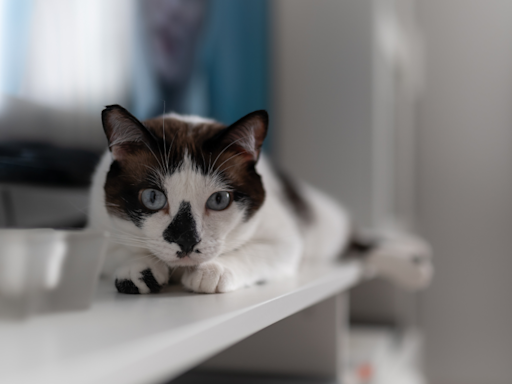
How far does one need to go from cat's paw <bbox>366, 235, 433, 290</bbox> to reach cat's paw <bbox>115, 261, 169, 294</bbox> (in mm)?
863

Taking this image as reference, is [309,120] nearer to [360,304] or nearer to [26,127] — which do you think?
[360,304]

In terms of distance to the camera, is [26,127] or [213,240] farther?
[26,127]

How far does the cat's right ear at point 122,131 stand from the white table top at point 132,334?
7.9 inches

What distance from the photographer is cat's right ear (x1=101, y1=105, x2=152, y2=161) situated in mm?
633

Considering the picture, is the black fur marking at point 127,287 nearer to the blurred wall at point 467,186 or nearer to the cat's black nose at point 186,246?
the cat's black nose at point 186,246

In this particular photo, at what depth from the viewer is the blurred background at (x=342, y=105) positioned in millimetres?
971

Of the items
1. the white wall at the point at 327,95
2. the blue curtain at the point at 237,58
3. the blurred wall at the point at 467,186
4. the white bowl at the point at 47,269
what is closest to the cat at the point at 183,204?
the white bowl at the point at 47,269

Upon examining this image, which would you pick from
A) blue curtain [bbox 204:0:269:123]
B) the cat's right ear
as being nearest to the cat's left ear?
the cat's right ear

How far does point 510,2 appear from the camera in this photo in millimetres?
2699

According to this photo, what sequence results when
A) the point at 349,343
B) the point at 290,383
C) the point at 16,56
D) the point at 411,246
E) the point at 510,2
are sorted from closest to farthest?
the point at 16,56 → the point at 290,383 → the point at 411,246 → the point at 349,343 → the point at 510,2

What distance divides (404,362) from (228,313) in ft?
5.26

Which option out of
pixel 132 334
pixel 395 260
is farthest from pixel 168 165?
pixel 395 260

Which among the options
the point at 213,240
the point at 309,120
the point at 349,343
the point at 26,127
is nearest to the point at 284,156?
the point at 309,120

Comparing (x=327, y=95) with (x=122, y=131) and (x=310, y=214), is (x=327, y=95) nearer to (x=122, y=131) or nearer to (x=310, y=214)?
(x=310, y=214)
